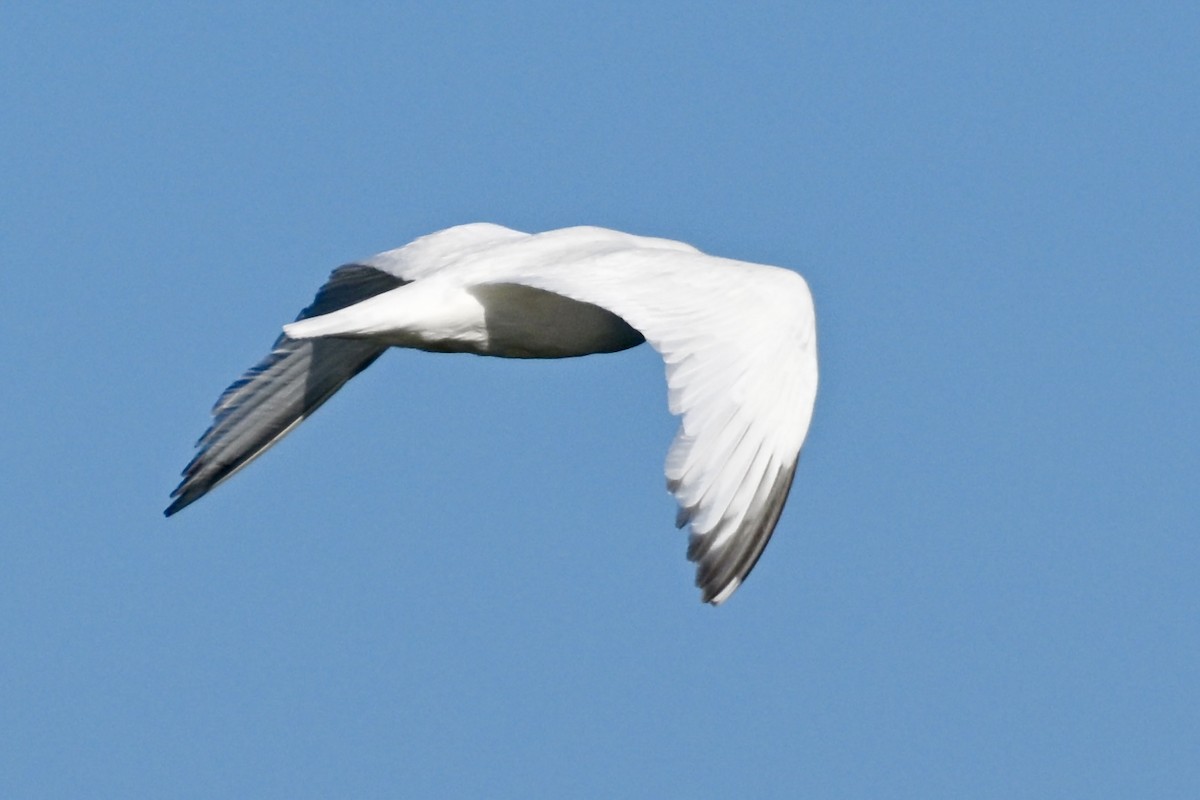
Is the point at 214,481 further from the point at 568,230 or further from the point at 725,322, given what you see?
the point at 725,322

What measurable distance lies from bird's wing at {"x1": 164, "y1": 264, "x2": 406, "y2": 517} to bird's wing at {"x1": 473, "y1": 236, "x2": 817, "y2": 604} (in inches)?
135

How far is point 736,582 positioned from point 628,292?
2162 millimetres

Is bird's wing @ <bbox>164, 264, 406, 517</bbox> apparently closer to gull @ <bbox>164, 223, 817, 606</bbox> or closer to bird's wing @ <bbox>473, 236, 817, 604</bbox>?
gull @ <bbox>164, 223, 817, 606</bbox>

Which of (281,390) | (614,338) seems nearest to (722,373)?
(614,338)

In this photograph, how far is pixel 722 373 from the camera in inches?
495

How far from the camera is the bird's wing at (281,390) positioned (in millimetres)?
17047

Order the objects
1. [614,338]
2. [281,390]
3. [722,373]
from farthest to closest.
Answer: [281,390], [614,338], [722,373]

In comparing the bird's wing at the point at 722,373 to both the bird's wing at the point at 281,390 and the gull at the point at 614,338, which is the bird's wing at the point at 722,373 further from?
the bird's wing at the point at 281,390

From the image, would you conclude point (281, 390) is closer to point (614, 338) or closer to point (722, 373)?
point (614, 338)

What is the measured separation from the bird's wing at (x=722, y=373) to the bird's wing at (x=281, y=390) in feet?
11.3

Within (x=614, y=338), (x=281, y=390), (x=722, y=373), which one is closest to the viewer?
(x=722, y=373)

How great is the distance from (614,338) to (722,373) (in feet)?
9.59

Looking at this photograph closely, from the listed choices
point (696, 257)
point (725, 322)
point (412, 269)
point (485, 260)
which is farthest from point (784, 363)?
point (412, 269)

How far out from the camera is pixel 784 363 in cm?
1276
